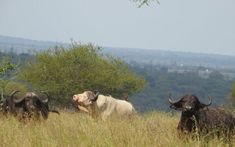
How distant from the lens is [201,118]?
11250mm

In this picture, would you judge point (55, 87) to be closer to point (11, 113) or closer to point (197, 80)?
point (11, 113)

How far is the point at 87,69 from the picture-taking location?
123ft

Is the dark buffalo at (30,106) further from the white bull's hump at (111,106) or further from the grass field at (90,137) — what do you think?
the grass field at (90,137)

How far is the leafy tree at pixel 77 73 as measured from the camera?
3591 cm

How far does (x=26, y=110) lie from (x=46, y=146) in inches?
212

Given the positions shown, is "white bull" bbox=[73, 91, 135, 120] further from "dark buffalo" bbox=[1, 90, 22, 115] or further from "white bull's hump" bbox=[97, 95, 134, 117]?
"dark buffalo" bbox=[1, 90, 22, 115]

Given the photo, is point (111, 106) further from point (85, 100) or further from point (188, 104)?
point (188, 104)

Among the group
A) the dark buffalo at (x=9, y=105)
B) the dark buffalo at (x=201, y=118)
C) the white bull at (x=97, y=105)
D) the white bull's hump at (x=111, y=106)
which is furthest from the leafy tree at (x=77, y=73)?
the dark buffalo at (x=201, y=118)

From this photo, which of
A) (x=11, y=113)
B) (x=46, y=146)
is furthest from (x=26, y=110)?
(x=46, y=146)

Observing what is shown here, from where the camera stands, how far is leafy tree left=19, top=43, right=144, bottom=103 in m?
35.9

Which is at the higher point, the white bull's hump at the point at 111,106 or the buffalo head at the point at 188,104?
the buffalo head at the point at 188,104

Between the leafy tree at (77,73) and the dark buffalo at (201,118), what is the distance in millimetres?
24026

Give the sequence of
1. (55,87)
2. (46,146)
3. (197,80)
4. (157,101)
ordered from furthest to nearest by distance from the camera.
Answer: (197,80) → (157,101) → (55,87) → (46,146)

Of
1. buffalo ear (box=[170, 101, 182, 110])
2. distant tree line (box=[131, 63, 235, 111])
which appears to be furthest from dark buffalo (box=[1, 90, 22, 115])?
distant tree line (box=[131, 63, 235, 111])
